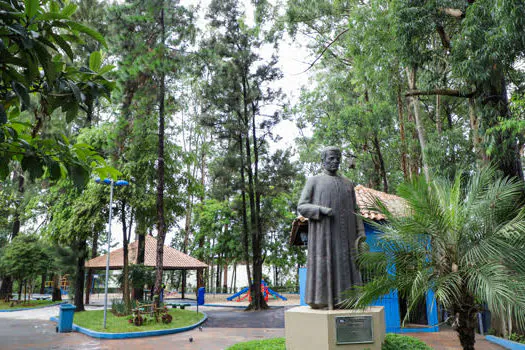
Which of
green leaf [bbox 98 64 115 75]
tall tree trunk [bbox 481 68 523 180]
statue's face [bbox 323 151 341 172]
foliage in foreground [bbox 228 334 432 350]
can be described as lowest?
foliage in foreground [bbox 228 334 432 350]

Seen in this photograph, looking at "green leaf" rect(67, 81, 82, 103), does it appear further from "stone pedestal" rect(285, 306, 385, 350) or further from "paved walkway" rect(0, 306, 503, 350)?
"paved walkway" rect(0, 306, 503, 350)

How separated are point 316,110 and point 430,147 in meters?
14.0

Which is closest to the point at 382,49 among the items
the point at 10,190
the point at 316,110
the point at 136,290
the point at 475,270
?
the point at 475,270

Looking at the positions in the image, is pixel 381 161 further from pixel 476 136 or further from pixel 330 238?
pixel 330 238

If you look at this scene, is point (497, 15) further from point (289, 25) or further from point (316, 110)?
point (316, 110)

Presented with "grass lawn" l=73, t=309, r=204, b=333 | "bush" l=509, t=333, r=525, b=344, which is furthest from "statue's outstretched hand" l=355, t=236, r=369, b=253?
"grass lawn" l=73, t=309, r=204, b=333

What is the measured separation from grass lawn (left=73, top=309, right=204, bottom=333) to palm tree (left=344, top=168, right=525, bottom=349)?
10.8 meters

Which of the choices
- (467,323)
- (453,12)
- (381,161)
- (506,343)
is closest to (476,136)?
(453,12)

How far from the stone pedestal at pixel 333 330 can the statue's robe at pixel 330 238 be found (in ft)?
0.98

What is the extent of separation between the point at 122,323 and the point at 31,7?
1549 centimetres

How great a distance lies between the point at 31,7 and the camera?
68.7 inches

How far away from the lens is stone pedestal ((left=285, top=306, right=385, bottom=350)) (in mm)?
5461

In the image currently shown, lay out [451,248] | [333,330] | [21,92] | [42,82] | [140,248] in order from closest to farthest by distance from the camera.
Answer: [21,92], [42,82], [451,248], [333,330], [140,248]

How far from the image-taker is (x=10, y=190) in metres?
28.3
